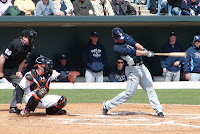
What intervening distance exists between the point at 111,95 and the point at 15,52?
13.0 ft

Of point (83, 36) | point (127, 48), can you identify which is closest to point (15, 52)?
point (127, 48)

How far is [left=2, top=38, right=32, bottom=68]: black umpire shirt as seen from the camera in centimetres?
740

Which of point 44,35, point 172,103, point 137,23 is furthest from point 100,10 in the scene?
point 172,103

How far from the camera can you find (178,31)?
15.5m

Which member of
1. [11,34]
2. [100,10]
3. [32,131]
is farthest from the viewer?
[11,34]

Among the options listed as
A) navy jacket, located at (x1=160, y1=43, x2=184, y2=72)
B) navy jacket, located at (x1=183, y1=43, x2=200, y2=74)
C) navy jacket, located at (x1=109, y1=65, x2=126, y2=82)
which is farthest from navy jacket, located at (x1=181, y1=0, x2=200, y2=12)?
navy jacket, located at (x1=109, y1=65, x2=126, y2=82)

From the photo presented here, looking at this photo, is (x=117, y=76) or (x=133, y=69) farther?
(x=117, y=76)

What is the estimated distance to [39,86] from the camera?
23.6 ft

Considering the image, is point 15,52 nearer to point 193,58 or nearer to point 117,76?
point 117,76

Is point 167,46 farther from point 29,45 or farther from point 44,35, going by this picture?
point 29,45

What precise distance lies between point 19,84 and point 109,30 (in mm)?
8410

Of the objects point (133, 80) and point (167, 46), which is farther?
point (167, 46)

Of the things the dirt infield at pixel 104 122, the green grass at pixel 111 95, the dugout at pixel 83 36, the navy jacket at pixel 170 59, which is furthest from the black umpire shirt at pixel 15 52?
the dugout at pixel 83 36

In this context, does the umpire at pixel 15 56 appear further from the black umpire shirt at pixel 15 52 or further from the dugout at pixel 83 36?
the dugout at pixel 83 36
